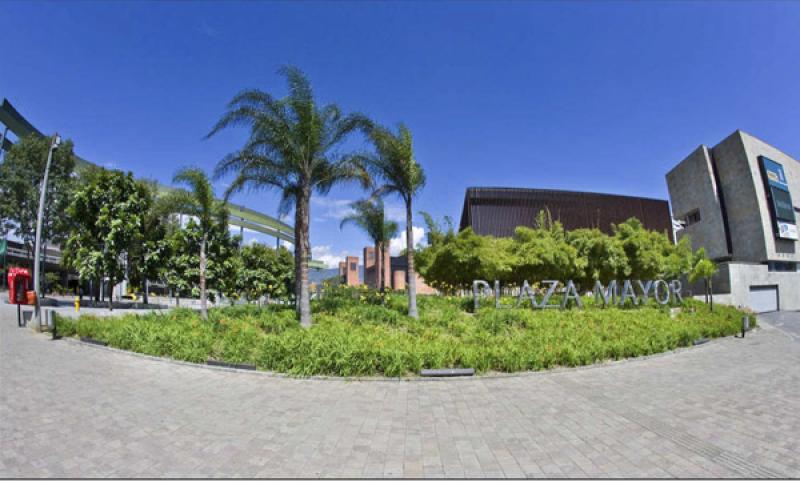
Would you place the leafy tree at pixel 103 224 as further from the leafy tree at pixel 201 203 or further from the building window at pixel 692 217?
the building window at pixel 692 217

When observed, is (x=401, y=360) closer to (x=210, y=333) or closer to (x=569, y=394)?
(x=569, y=394)

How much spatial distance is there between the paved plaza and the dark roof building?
170ft

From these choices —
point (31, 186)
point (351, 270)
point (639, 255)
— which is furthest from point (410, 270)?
point (351, 270)

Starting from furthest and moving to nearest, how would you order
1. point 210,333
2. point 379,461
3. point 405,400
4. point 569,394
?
point 210,333 → point 569,394 → point 405,400 → point 379,461

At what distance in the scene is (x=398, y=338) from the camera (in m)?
9.59

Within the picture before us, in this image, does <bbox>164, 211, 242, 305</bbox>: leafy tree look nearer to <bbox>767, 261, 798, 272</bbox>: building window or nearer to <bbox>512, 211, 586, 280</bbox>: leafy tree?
<bbox>512, 211, 586, 280</bbox>: leafy tree

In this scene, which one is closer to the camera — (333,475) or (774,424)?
(333,475)

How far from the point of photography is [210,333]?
1016 cm

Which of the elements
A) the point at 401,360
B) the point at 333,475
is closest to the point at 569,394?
the point at 401,360

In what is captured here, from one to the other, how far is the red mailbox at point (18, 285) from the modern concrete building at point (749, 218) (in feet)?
166

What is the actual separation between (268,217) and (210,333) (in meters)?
51.6

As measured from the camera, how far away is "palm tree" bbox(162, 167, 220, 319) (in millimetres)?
16688

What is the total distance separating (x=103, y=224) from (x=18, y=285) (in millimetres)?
9818

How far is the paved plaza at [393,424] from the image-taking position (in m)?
3.98
